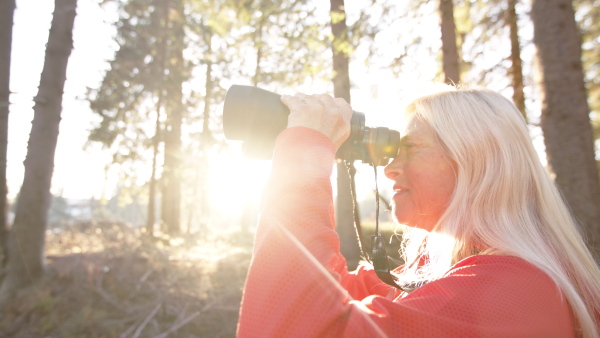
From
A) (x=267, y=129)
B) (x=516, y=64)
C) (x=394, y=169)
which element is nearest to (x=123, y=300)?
(x=267, y=129)

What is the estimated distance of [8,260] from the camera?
16.7ft

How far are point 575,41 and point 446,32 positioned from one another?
199 cm

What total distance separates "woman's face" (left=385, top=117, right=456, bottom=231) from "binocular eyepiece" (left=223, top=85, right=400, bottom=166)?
0.06 m

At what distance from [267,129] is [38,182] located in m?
4.86

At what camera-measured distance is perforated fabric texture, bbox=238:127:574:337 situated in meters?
0.90

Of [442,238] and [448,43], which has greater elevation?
[448,43]

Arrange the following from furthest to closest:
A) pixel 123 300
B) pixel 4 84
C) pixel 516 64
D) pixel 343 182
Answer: pixel 516 64, pixel 343 182, pixel 4 84, pixel 123 300

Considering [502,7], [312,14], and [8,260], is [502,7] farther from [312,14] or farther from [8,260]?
[8,260]

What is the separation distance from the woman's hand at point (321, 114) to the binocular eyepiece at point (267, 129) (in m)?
0.10

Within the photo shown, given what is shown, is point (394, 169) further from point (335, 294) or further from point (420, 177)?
point (335, 294)

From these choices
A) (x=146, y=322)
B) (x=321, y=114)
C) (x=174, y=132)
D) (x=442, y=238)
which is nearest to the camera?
(x=321, y=114)

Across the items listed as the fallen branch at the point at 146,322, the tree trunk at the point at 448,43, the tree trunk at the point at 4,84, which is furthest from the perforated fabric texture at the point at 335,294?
the tree trunk at the point at 4,84

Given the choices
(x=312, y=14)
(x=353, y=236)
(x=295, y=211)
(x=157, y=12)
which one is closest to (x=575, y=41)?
(x=295, y=211)

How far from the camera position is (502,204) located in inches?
49.0
